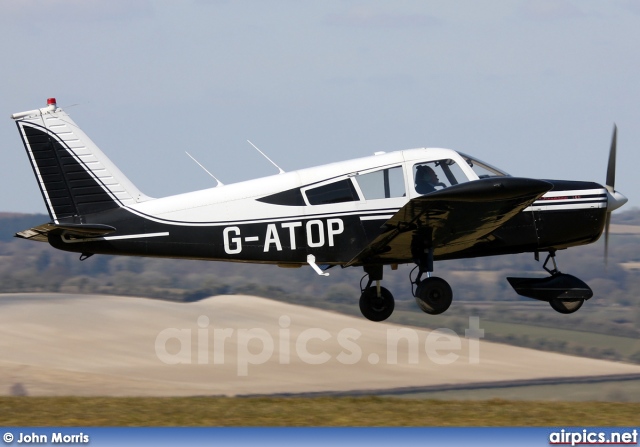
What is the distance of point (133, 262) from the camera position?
41688 millimetres

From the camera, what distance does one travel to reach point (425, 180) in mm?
11617

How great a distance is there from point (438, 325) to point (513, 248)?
2086 centimetres

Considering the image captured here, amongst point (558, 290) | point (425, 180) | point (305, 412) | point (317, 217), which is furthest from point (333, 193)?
point (558, 290)

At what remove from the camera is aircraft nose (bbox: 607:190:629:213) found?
12.4 meters

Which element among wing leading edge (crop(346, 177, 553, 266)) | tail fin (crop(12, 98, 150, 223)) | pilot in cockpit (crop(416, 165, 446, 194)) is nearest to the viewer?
wing leading edge (crop(346, 177, 553, 266))

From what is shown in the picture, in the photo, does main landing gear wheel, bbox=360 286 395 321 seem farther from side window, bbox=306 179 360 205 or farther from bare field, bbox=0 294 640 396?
bare field, bbox=0 294 640 396

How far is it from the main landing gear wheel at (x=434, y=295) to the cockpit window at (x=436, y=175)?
52.1 inches

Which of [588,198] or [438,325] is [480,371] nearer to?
[438,325]

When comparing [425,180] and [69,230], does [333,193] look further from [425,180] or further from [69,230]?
[69,230]

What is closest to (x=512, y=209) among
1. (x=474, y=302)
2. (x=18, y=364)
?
(x=18, y=364)

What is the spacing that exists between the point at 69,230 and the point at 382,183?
4.07m

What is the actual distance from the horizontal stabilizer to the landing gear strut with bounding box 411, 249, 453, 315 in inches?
A: 165

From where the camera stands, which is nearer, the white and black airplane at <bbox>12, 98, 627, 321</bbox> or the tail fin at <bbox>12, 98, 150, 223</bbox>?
the white and black airplane at <bbox>12, 98, 627, 321</bbox>

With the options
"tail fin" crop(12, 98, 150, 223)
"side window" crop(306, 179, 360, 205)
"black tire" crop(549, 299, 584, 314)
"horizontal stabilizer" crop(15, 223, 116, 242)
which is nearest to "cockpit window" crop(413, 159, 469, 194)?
"side window" crop(306, 179, 360, 205)
